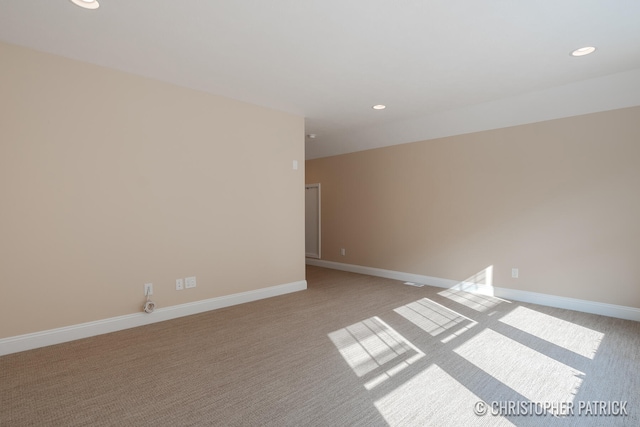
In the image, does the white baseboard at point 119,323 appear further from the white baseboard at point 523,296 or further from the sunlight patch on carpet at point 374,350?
the white baseboard at point 523,296

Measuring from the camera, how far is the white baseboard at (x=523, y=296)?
349 cm

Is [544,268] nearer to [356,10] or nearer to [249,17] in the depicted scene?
[356,10]

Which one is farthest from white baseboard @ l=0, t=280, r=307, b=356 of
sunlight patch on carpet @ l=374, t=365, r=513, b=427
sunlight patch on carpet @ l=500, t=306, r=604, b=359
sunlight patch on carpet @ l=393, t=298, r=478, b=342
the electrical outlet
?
sunlight patch on carpet @ l=500, t=306, r=604, b=359

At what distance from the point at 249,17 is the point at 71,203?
2.24 m

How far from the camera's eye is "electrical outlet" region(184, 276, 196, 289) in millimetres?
3682

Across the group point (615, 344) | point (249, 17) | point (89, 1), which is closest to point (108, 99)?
point (89, 1)

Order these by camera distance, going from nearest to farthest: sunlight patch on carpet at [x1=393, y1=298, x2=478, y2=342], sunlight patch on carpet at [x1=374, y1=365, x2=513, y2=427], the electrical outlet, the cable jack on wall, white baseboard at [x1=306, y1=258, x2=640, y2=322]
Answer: sunlight patch on carpet at [x1=374, y1=365, x2=513, y2=427]
sunlight patch on carpet at [x1=393, y1=298, x2=478, y2=342]
the cable jack on wall
white baseboard at [x1=306, y1=258, x2=640, y2=322]
the electrical outlet

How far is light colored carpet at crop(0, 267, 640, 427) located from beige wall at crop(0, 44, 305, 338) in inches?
19.0

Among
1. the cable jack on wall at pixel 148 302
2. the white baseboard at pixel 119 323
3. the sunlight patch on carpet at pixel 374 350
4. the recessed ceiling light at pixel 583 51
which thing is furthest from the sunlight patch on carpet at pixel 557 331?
the cable jack on wall at pixel 148 302

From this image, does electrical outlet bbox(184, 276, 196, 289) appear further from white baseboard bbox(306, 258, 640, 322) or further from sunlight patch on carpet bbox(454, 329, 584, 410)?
white baseboard bbox(306, 258, 640, 322)

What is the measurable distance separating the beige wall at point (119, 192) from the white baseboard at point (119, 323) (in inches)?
2.5

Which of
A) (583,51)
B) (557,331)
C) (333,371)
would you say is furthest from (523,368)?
(583,51)

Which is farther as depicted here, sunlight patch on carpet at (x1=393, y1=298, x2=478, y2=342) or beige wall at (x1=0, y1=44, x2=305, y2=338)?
sunlight patch on carpet at (x1=393, y1=298, x2=478, y2=342)

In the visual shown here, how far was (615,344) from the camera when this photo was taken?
9.18ft
